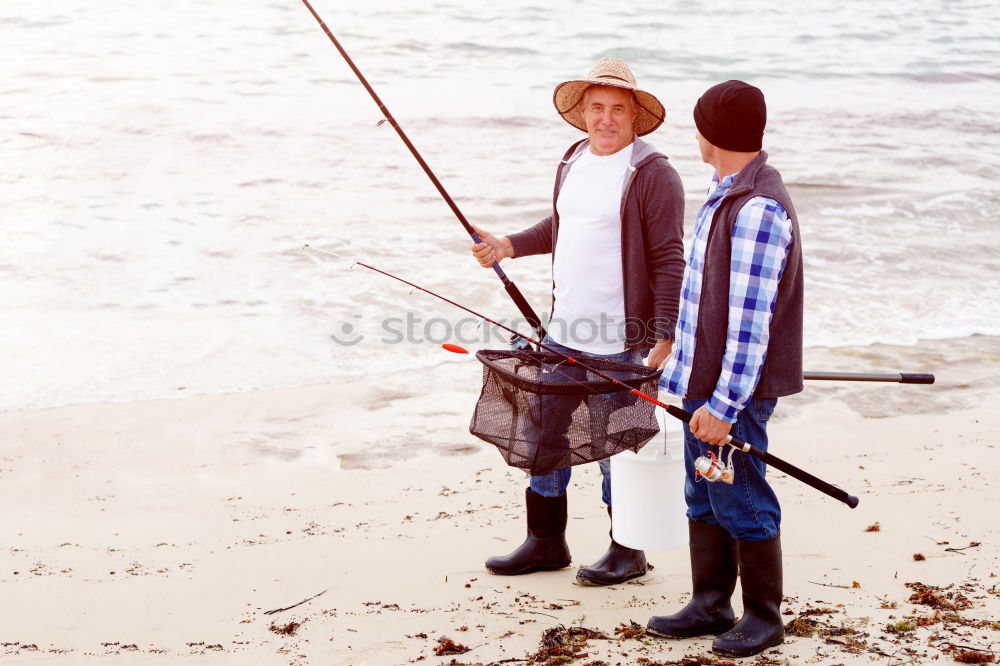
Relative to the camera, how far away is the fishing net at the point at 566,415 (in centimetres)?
281

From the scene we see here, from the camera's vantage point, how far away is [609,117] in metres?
3.11

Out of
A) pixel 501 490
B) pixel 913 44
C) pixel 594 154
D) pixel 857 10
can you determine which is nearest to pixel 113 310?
pixel 501 490

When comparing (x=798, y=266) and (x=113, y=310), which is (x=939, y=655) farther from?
(x=113, y=310)

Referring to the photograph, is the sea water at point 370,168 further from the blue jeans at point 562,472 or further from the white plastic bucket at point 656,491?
the white plastic bucket at point 656,491

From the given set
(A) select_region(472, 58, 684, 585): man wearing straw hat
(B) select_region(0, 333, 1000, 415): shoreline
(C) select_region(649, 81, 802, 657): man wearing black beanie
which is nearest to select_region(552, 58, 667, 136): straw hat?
(A) select_region(472, 58, 684, 585): man wearing straw hat

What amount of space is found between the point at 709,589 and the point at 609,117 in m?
1.35

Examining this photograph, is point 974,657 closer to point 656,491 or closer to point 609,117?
point 656,491

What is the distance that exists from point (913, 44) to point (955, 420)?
1767cm

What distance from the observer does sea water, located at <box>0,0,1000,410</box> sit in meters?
6.77

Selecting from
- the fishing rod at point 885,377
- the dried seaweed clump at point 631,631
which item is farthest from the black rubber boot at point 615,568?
the fishing rod at point 885,377

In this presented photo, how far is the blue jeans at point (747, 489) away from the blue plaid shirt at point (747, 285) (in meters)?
0.09

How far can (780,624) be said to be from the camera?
→ 2730 mm

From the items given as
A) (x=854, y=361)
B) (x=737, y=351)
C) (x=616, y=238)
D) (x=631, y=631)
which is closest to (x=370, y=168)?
(x=854, y=361)

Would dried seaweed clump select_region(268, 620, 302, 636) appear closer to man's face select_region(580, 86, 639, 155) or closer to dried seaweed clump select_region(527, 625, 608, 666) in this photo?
dried seaweed clump select_region(527, 625, 608, 666)
